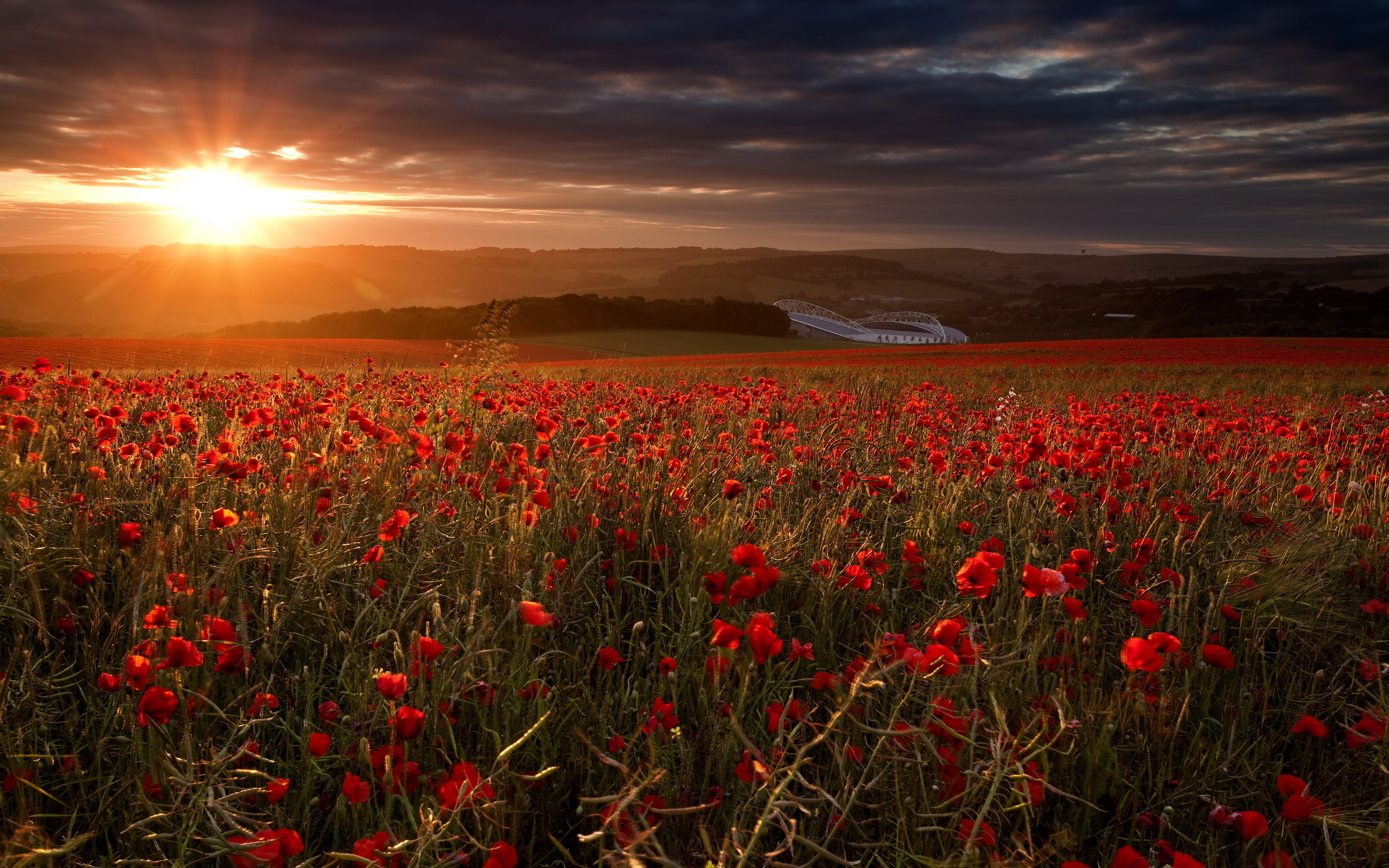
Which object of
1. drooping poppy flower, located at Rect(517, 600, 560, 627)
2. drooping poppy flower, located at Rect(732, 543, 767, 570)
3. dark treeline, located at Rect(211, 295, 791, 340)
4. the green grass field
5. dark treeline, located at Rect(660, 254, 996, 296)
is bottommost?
drooping poppy flower, located at Rect(517, 600, 560, 627)

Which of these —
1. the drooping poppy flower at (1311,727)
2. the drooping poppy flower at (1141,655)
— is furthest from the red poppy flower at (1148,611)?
the drooping poppy flower at (1311,727)

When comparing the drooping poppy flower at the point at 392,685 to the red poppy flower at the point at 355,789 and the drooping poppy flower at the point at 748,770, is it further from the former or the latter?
the drooping poppy flower at the point at 748,770

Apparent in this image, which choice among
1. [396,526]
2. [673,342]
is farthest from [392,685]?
[673,342]

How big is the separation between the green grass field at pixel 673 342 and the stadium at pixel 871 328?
19.9 meters

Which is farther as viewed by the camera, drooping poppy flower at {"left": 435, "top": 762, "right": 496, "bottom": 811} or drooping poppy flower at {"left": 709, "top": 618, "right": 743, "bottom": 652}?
drooping poppy flower at {"left": 709, "top": 618, "right": 743, "bottom": 652}

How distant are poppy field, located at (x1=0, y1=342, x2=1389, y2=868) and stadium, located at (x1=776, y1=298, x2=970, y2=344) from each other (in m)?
73.2

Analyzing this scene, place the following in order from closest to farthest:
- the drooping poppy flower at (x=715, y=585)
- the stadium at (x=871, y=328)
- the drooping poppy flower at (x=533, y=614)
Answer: the drooping poppy flower at (x=533, y=614) < the drooping poppy flower at (x=715, y=585) < the stadium at (x=871, y=328)

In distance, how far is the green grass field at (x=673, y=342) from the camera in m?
45.9

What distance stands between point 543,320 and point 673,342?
1237cm

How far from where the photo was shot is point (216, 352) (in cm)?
2098

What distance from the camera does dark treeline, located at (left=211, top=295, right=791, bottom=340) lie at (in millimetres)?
54438

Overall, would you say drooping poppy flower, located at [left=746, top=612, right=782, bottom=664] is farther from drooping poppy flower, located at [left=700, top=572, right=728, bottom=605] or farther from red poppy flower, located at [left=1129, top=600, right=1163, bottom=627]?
red poppy flower, located at [left=1129, top=600, right=1163, bottom=627]

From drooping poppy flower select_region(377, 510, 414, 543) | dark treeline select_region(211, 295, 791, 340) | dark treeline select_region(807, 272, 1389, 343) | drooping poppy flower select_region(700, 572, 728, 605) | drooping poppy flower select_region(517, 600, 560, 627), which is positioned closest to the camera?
drooping poppy flower select_region(517, 600, 560, 627)

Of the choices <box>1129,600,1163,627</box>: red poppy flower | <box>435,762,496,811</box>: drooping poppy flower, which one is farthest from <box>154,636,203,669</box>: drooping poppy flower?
<box>1129,600,1163,627</box>: red poppy flower
